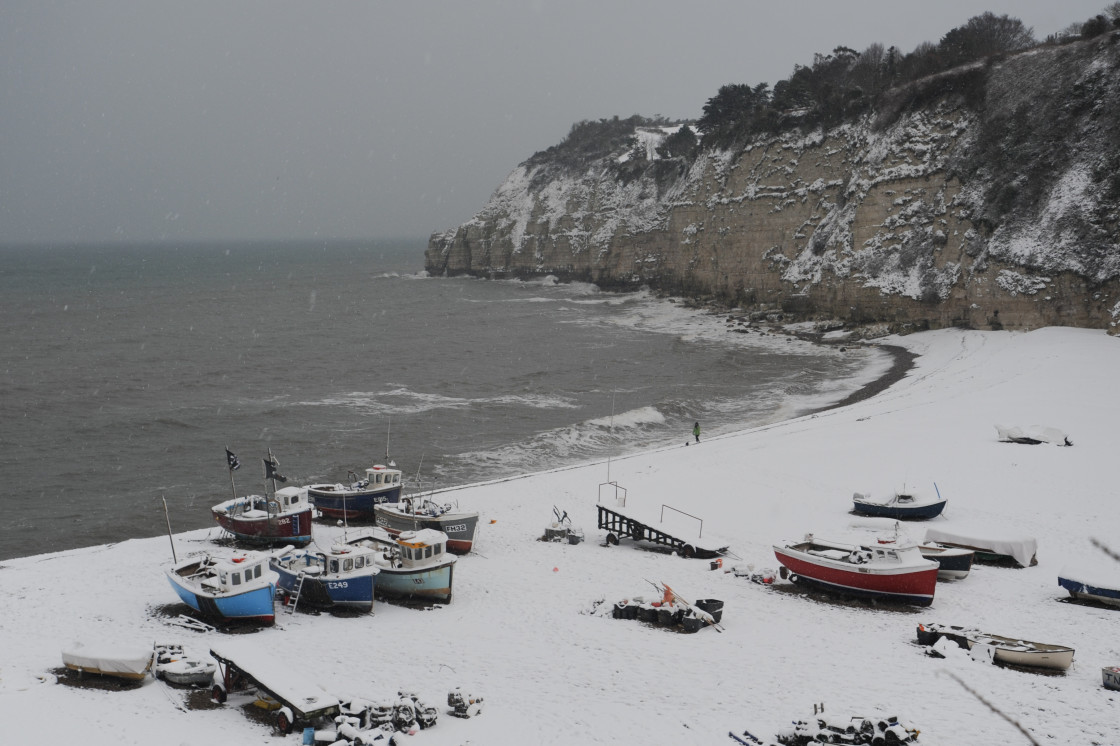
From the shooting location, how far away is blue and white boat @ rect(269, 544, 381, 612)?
60.8 ft

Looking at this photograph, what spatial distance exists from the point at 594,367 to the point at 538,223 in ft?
234

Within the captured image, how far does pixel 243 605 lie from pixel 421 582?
382 cm

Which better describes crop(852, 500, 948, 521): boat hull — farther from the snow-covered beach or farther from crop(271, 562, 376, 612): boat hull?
crop(271, 562, 376, 612): boat hull

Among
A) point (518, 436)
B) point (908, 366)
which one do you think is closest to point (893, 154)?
point (908, 366)

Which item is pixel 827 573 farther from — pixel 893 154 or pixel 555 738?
pixel 893 154

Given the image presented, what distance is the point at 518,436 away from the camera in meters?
39.7

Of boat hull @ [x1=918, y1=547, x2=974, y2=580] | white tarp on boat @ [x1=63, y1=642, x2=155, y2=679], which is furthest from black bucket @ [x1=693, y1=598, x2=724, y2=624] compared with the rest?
white tarp on boat @ [x1=63, y1=642, x2=155, y2=679]

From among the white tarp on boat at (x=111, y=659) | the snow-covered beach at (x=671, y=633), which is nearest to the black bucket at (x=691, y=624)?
the snow-covered beach at (x=671, y=633)

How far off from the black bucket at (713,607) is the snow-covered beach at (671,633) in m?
0.37

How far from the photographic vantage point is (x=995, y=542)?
20.2m

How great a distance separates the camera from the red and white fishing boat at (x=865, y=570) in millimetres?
17938

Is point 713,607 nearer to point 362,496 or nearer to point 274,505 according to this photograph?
point 362,496

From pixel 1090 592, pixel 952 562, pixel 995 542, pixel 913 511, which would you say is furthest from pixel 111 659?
pixel 913 511

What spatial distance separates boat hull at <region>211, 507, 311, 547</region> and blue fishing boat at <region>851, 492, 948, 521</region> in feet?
51.6
